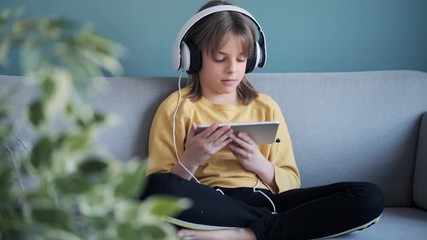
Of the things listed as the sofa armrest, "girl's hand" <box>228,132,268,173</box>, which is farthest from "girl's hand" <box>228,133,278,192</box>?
the sofa armrest

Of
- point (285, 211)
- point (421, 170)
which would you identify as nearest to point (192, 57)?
point (285, 211)

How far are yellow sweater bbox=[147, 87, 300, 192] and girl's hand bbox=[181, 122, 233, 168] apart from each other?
0.07m

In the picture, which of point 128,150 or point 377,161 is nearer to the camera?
point 128,150

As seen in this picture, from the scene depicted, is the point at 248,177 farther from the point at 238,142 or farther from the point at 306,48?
the point at 306,48

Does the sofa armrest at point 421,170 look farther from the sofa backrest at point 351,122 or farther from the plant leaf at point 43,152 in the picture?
the plant leaf at point 43,152

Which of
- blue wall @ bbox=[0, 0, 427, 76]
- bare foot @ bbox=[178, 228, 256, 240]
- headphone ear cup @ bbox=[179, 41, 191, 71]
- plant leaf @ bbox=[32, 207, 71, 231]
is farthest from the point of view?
blue wall @ bbox=[0, 0, 427, 76]

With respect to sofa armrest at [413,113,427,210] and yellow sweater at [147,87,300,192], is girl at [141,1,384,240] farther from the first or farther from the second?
sofa armrest at [413,113,427,210]

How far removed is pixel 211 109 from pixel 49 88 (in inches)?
52.7

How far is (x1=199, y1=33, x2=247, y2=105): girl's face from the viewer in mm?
1724

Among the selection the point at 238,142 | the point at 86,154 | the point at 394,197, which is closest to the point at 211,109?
the point at 238,142

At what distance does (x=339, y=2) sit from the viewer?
215 centimetres

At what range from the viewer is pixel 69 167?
1.64ft

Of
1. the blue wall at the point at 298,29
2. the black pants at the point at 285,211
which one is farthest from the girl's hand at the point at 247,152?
the blue wall at the point at 298,29

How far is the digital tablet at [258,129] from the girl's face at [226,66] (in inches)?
6.5
